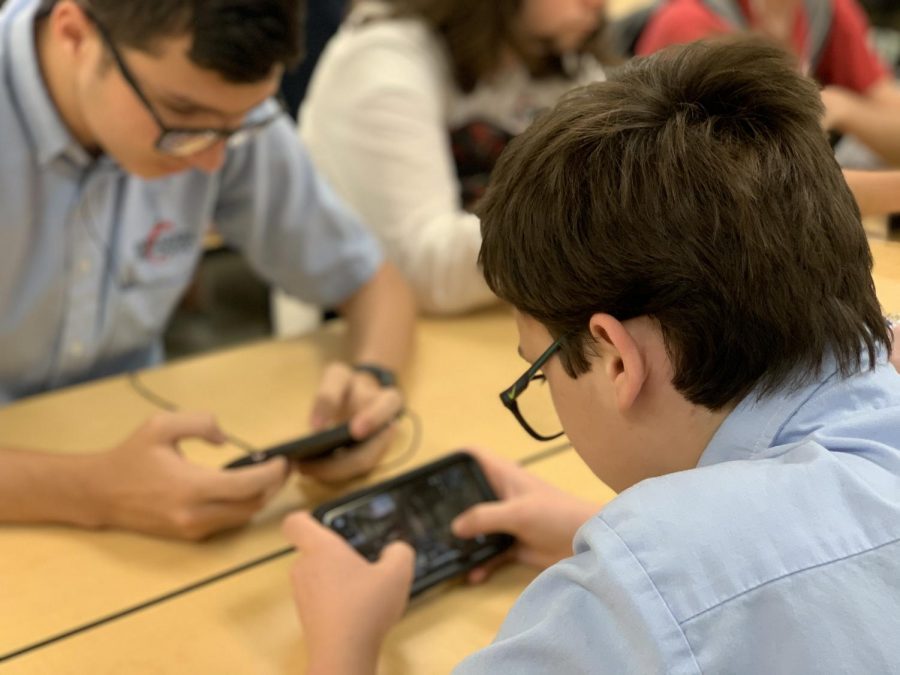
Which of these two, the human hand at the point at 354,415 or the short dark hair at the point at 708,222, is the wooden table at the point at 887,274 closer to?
the short dark hair at the point at 708,222

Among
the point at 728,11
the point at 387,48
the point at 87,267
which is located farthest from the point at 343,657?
the point at 728,11

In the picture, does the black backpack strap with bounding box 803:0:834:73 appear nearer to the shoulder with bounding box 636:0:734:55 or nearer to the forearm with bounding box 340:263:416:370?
the shoulder with bounding box 636:0:734:55

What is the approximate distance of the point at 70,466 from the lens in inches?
39.9

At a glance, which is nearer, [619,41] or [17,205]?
[17,205]

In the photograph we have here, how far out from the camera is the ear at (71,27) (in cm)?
111

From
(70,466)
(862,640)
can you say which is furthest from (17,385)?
(862,640)

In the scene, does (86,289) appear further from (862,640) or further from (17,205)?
(862,640)

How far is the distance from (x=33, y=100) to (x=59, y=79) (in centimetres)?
4

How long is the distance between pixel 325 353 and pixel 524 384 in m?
0.74

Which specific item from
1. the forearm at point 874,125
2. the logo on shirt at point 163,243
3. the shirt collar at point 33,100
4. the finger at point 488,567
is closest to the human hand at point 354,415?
the finger at point 488,567

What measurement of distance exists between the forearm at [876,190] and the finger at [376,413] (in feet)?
1.86

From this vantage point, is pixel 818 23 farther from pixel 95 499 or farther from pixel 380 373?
pixel 95 499

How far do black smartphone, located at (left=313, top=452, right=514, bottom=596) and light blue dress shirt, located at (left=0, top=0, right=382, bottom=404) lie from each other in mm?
532

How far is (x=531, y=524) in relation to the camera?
3.08ft
